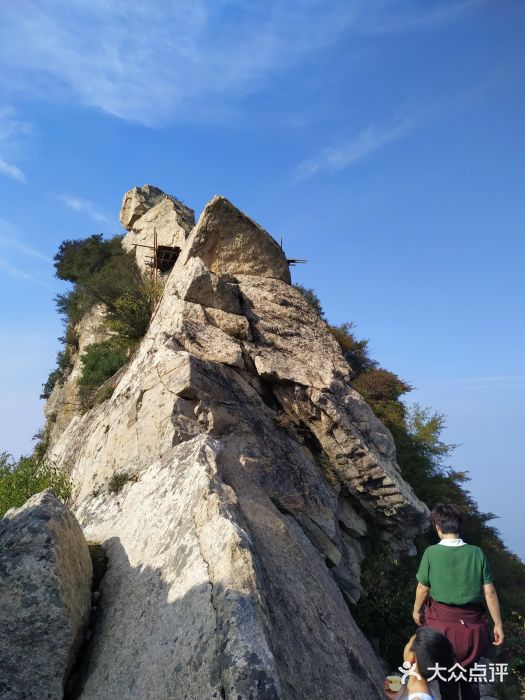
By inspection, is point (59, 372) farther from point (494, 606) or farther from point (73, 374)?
point (494, 606)

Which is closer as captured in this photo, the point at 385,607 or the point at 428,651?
the point at 428,651

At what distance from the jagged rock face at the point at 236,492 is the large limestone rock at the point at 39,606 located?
0.31m

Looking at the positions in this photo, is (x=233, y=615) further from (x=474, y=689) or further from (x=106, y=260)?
(x=106, y=260)

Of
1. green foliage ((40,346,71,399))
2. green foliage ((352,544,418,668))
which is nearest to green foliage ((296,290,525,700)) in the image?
green foliage ((352,544,418,668))

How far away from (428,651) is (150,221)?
30.3 m

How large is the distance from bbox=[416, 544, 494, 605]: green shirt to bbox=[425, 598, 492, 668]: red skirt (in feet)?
0.25

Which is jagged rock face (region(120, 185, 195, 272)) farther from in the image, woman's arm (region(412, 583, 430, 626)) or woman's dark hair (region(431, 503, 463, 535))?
woman's arm (region(412, 583, 430, 626))

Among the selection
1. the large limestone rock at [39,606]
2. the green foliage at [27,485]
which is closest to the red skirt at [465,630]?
the large limestone rock at [39,606]

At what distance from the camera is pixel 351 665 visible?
5402mm

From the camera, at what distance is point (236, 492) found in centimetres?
621

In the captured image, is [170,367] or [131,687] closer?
[131,687]

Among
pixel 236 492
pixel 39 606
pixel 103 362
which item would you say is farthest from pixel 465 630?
pixel 103 362

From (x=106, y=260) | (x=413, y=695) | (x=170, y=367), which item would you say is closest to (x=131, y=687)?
(x=413, y=695)

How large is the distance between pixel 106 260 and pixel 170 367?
85.9ft
